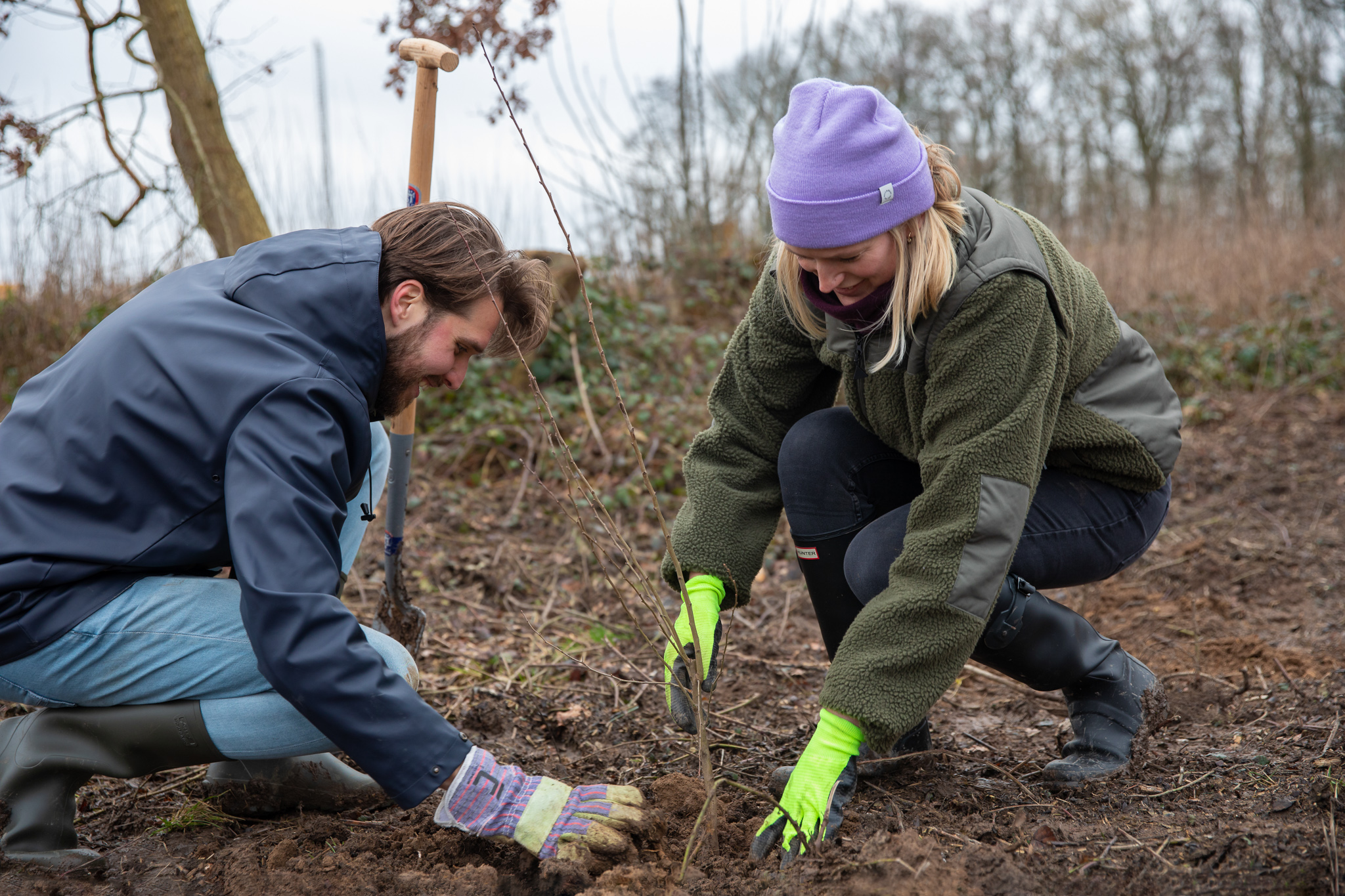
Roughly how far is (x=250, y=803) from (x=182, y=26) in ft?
11.5

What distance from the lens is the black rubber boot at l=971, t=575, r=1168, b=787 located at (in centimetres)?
194

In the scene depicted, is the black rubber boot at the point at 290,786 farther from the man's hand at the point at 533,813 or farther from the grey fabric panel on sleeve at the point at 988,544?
the grey fabric panel on sleeve at the point at 988,544

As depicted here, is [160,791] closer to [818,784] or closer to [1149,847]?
[818,784]

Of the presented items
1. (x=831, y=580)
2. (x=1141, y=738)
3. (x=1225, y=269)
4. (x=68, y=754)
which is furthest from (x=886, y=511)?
(x=1225, y=269)

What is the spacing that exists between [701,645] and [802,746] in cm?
54

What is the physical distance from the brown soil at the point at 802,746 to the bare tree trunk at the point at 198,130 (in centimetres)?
168

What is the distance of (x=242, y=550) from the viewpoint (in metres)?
1.39

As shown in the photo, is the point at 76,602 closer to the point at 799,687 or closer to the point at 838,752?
the point at 838,752

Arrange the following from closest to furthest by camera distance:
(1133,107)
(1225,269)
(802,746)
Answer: (802,746)
(1225,269)
(1133,107)

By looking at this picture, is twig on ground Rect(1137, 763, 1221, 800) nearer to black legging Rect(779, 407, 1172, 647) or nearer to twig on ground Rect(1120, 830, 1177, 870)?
twig on ground Rect(1120, 830, 1177, 870)

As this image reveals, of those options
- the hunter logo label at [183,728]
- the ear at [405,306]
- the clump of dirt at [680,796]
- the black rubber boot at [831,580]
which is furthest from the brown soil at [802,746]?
the ear at [405,306]

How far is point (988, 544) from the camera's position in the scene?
5.47 ft

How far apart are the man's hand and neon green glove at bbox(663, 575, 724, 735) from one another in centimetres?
36

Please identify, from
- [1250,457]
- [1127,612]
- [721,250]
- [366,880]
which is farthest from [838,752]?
[721,250]
